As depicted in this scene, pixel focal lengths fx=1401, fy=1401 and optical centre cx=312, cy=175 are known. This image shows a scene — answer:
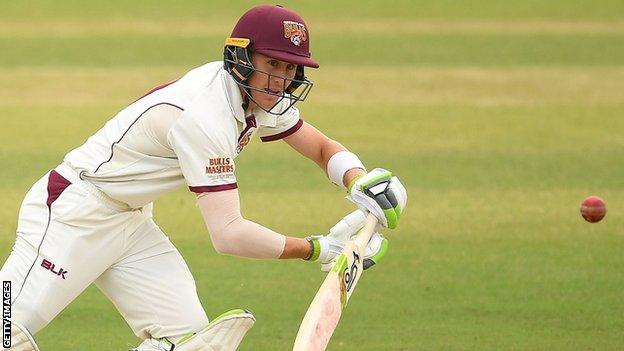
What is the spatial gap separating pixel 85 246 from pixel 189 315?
50 cm

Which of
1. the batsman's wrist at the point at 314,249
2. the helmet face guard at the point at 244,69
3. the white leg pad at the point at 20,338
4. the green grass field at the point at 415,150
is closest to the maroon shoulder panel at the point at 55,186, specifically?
the white leg pad at the point at 20,338

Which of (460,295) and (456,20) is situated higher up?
(460,295)

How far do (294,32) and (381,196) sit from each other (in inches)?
28.7

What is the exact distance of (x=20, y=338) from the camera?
5.38m

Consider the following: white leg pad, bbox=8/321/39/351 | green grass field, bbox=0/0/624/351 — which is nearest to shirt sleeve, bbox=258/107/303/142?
white leg pad, bbox=8/321/39/351

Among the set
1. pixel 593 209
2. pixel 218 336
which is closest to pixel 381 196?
pixel 218 336

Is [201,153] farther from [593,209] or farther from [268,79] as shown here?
[593,209]

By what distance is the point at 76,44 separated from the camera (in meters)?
19.8

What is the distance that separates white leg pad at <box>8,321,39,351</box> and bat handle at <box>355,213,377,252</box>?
Result: 133 cm

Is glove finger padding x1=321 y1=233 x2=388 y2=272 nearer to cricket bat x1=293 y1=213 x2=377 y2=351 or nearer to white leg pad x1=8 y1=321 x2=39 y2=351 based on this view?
cricket bat x1=293 y1=213 x2=377 y2=351

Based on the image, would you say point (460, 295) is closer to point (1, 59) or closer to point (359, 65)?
point (359, 65)

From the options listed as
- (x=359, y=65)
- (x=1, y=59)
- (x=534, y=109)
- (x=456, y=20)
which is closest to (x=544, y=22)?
(x=456, y=20)

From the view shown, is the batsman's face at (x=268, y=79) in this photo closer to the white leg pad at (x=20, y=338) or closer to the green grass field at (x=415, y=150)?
the white leg pad at (x=20, y=338)

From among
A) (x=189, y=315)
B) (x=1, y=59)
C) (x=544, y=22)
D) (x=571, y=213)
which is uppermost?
(x=189, y=315)
